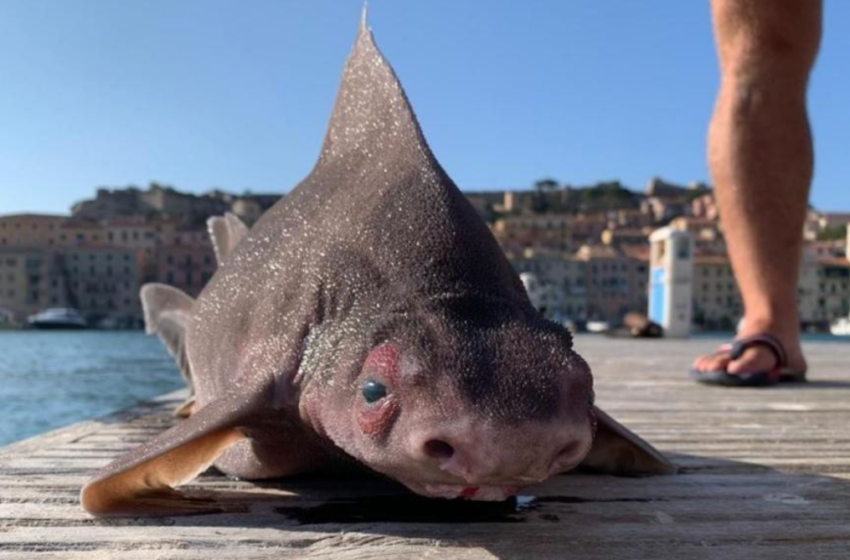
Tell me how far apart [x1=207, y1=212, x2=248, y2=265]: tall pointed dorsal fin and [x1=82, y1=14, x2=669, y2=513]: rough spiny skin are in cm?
66

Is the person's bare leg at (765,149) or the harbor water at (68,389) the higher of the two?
the person's bare leg at (765,149)

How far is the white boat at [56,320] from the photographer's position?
6950 cm

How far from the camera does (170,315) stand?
145 inches

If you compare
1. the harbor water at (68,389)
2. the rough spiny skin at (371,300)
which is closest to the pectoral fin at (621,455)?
the rough spiny skin at (371,300)

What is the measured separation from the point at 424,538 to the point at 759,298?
3.45 metres

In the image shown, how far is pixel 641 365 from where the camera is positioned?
6520 millimetres

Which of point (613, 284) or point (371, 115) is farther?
point (613, 284)

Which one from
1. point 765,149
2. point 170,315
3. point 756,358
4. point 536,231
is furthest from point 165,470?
point 536,231

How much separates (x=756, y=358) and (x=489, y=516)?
3018mm

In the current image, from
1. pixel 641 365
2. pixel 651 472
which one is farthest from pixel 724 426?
pixel 641 365

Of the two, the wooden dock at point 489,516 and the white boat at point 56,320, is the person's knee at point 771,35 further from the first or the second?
the white boat at point 56,320

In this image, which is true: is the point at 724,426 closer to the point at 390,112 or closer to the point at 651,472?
the point at 651,472

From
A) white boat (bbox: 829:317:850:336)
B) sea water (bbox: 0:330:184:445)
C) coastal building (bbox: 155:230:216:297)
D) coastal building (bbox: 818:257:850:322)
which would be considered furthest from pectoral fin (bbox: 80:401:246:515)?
coastal building (bbox: 818:257:850:322)

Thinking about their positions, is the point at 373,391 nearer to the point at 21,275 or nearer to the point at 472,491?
the point at 472,491
